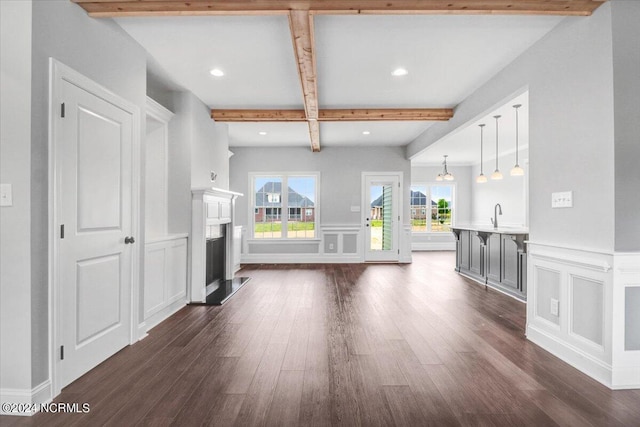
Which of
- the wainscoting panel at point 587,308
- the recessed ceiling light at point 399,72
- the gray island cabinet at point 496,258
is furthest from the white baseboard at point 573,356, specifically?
the recessed ceiling light at point 399,72

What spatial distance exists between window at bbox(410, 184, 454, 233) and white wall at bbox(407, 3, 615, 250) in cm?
726

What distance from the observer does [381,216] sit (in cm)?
773

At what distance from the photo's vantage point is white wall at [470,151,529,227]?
25.3ft

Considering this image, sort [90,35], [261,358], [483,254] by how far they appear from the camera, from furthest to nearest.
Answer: [483,254] < [261,358] < [90,35]

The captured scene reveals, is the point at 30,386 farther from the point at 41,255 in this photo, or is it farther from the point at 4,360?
the point at 41,255

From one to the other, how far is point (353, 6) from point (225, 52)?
1.45 meters

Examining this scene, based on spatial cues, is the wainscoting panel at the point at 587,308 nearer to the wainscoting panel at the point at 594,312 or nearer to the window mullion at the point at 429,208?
the wainscoting panel at the point at 594,312

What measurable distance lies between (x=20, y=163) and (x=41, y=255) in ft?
1.85

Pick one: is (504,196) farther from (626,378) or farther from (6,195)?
(6,195)

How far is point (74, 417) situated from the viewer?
1.82 m

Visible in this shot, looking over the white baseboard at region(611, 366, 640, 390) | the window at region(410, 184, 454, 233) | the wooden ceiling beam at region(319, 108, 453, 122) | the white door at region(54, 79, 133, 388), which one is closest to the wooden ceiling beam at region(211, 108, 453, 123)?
the wooden ceiling beam at region(319, 108, 453, 122)

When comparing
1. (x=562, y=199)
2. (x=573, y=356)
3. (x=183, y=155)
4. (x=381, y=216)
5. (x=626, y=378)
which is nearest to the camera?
(x=626, y=378)

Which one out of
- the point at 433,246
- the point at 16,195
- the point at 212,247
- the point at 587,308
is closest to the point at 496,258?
the point at 587,308

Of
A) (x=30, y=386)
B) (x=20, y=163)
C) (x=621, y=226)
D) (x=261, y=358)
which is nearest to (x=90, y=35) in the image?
(x=20, y=163)
